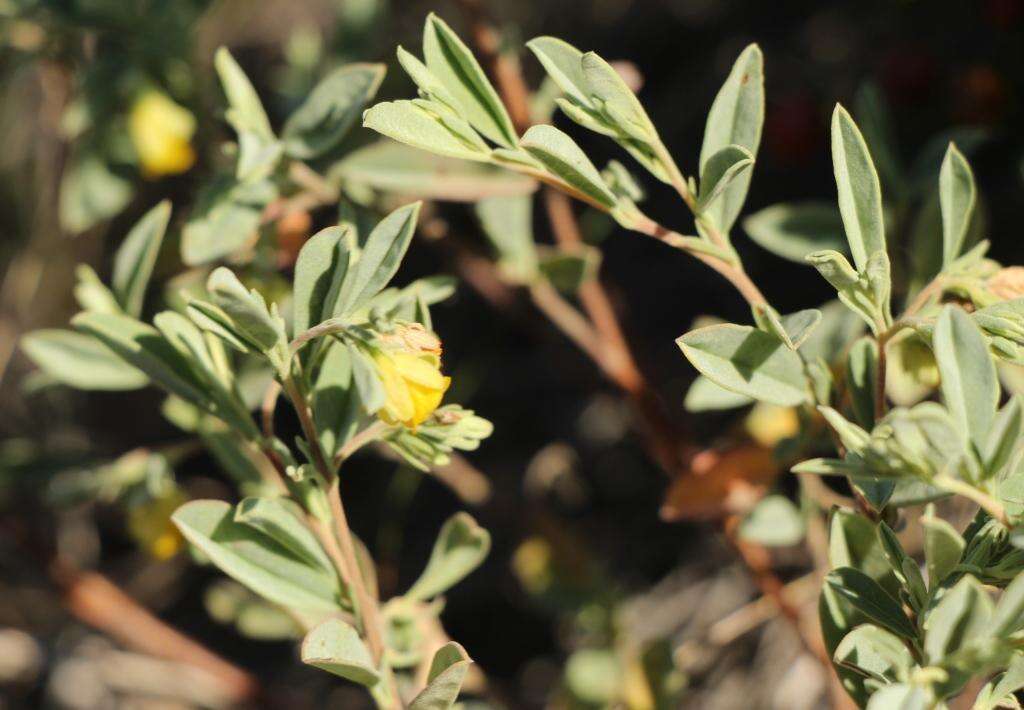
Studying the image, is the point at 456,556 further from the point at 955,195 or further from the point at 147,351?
the point at 955,195

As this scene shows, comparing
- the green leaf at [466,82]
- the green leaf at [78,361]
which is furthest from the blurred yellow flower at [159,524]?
the green leaf at [466,82]

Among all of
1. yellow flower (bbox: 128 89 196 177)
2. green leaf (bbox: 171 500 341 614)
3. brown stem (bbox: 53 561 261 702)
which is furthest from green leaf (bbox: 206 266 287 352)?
brown stem (bbox: 53 561 261 702)

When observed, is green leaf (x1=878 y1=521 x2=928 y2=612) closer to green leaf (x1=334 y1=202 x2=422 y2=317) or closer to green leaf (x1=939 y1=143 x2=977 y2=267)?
green leaf (x1=939 y1=143 x2=977 y2=267)

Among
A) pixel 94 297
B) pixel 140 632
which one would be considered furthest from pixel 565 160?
pixel 140 632

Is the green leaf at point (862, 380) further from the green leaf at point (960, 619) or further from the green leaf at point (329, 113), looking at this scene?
the green leaf at point (329, 113)

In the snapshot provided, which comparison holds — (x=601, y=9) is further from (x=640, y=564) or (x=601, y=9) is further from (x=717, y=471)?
(x=717, y=471)

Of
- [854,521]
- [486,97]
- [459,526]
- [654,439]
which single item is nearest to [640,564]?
[654,439]
